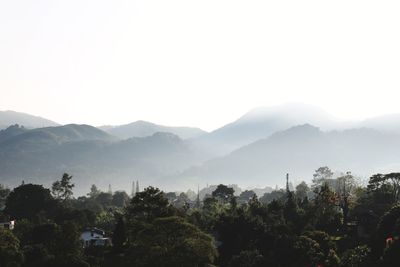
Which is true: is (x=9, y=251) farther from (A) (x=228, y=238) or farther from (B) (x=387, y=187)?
(B) (x=387, y=187)

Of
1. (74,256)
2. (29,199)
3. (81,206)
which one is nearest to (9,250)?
(74,256)

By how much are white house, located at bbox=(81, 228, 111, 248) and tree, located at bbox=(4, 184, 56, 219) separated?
2155 cm

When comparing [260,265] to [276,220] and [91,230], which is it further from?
[91,230]

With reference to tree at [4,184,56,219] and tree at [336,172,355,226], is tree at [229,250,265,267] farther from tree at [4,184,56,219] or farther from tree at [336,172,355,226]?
tree at [4,184,56,219]

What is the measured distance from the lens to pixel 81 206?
556ft

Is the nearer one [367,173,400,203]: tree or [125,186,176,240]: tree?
[125,186,176,240]: tree

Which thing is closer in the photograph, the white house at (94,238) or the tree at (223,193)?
the white house at (94,238)

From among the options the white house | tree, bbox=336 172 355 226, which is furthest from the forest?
tree, bbox=336 172 355 226

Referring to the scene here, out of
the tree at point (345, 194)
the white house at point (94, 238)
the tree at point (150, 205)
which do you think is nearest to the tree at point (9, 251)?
the tree at point (150, 205)

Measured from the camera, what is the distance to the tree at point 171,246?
49.7 m

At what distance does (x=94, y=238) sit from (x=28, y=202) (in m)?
30.8

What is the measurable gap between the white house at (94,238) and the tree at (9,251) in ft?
97.8

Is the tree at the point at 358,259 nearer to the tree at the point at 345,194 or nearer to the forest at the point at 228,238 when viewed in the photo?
the forest at the point at 228,238

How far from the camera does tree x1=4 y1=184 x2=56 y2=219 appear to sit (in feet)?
381
